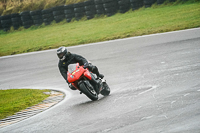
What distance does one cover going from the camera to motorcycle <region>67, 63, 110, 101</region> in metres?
8.79

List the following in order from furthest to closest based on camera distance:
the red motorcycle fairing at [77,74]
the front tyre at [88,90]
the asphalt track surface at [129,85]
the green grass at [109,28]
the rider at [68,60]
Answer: the green grass at [109,28], the rider at [68,60], the red motorcycle fairing at [77,74], the front tyre at [88,90], the asphalt track surface at [129,85]

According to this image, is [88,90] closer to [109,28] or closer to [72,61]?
[72,61]

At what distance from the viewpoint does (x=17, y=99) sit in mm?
11008

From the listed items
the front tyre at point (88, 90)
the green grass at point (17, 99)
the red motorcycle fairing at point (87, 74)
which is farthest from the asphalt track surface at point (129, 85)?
the green grass at point (17, 99)

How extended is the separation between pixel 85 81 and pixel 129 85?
1.75 meters

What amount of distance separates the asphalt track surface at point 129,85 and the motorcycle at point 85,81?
295 mm

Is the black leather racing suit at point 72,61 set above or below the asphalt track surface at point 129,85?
above

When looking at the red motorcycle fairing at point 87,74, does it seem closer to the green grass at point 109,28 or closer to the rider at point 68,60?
the rider at point 68,60

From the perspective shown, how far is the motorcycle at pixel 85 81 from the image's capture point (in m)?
8.79

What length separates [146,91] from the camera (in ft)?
29.0

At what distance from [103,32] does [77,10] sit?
7.02m

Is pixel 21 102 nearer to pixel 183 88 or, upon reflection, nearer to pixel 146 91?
pixel 146 91

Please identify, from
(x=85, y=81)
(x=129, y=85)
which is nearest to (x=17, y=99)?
(x=85, y=81)

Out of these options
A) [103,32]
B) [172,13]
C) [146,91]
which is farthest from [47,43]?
[146,91]
